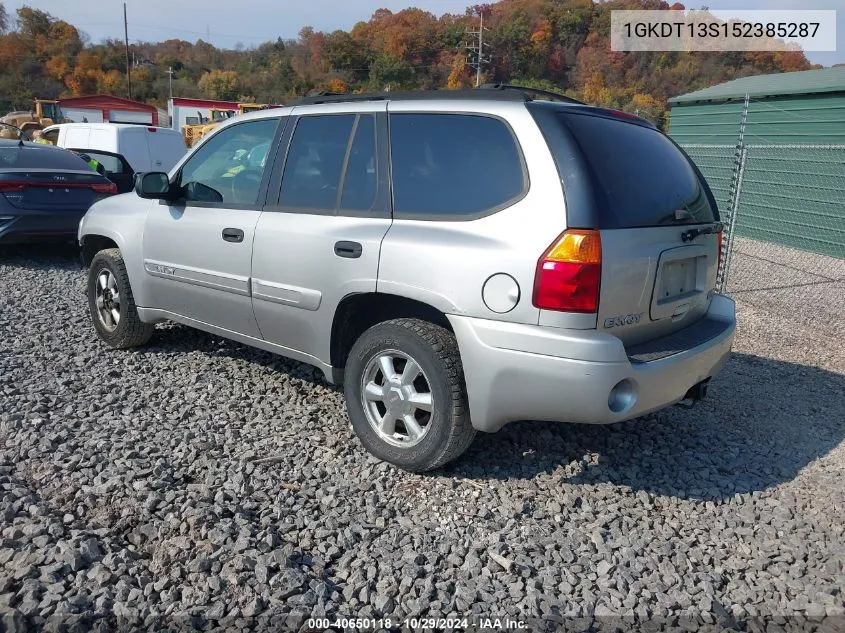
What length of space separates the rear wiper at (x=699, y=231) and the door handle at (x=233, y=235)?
8.22 feet

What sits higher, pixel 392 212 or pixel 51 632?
pixel 392 212

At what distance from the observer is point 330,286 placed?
142 inches

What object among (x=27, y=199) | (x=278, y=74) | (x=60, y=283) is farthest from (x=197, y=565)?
(x=278, y=74)

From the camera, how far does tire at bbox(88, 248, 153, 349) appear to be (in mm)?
5051

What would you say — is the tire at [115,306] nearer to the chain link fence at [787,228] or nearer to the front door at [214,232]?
the front door at [214,232]

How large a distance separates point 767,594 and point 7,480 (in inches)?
135

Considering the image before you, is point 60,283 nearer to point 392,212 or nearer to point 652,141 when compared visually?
point 392,212

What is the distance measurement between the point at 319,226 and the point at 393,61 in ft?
202

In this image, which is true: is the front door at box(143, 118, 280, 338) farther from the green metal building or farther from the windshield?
the windshield

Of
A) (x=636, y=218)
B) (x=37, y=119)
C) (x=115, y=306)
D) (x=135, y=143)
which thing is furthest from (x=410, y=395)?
(x=37, y=119)

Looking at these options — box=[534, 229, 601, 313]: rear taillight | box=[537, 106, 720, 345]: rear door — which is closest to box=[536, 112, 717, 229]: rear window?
box=[537, 106, 720, 345]: rear door

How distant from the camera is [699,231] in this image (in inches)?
138

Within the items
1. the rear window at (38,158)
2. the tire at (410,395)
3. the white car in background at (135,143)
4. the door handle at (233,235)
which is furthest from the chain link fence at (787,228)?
the white car in background at (135,143)

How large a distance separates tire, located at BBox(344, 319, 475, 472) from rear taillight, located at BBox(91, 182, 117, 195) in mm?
6576
